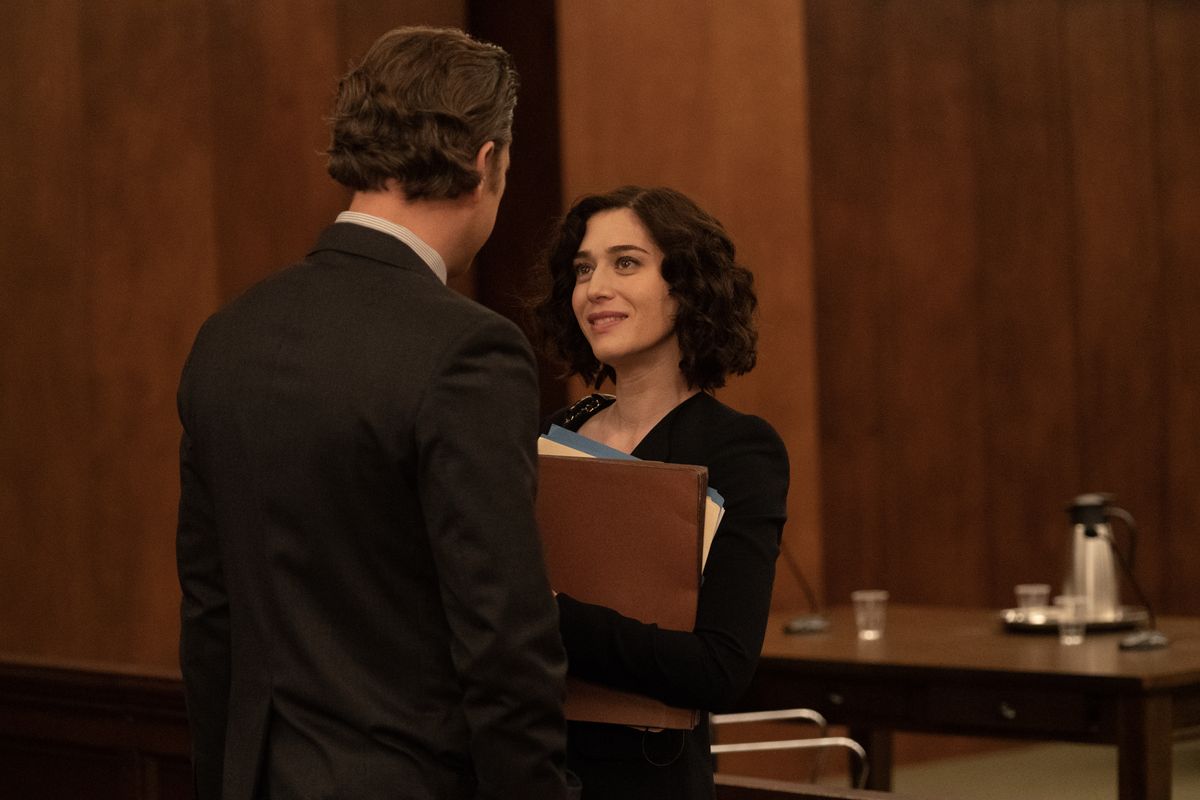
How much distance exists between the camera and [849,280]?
6.83 metres

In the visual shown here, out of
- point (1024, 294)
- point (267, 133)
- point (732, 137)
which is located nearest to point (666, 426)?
point (267, 133)

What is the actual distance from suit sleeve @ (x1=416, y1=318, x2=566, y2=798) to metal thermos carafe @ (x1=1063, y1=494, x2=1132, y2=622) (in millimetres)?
3213

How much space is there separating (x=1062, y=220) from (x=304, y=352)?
6.38 m

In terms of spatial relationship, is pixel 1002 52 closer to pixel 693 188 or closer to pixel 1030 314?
pixel 1030 314

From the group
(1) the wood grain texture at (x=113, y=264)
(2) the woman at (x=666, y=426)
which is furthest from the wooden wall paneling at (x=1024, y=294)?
(2) the woman at (x=666, y=426)

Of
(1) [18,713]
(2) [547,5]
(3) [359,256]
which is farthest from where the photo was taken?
(2) [547,5]

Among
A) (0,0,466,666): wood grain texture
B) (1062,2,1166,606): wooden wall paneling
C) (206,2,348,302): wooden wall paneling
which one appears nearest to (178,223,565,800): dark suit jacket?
(0,0,466,666): wood grain texture

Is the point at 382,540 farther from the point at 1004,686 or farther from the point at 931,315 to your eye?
the point at 931,315

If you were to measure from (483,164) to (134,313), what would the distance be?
3.37 m

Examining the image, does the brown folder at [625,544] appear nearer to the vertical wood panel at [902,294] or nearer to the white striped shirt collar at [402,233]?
the white striped shirt collar at [402,233]

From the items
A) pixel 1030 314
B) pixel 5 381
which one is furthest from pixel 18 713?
pixel 1030 314

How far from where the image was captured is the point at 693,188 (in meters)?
5.73

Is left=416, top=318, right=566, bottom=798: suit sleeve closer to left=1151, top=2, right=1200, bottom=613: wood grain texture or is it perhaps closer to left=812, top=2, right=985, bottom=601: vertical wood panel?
left=812, top=2, right=985, bottom=601: vertical wood panel

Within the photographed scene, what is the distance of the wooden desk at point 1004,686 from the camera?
360 cm
